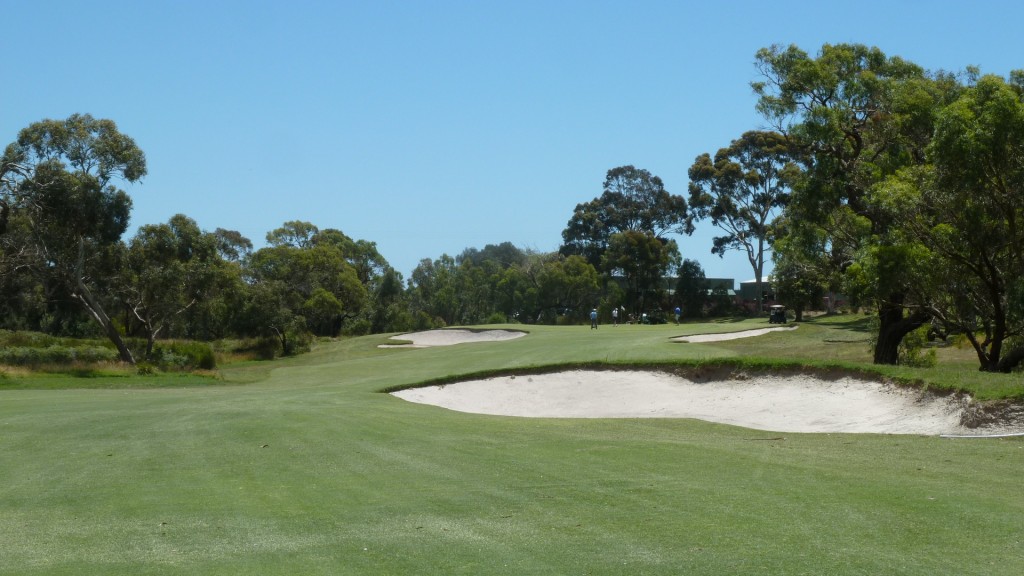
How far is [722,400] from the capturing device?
83.9ft

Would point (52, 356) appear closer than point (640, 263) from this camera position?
Yes

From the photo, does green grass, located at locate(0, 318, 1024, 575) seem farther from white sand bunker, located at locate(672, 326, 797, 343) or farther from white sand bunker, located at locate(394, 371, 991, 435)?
white sand bunker, located at locate(672, 326, 797, 343)

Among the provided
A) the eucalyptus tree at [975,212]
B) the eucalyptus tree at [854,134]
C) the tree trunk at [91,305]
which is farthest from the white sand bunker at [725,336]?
the tree trunk at [91,305]

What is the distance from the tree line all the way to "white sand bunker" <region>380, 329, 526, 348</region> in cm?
778

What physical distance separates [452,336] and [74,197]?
2916cm

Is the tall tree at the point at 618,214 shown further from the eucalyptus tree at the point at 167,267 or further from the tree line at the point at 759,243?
the eucalyptus tree at the point at 167,267

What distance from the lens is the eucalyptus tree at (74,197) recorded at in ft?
136

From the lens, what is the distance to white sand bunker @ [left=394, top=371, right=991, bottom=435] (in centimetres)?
2011

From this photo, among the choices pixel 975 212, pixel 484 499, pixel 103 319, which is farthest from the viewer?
pixel 103 319

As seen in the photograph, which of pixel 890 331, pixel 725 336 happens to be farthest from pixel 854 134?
pixel 725 336

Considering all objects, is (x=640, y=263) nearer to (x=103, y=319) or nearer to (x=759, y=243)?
(x=759, y=243)

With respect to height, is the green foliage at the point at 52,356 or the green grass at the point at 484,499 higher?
the green foliage at the point at 52,356

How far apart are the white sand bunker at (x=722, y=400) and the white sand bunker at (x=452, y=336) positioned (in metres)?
29.5

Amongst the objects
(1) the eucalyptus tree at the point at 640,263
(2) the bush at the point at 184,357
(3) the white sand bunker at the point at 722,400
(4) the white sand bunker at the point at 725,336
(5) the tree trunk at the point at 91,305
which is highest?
(1) the eucalyptus tree at the point at 640,263
